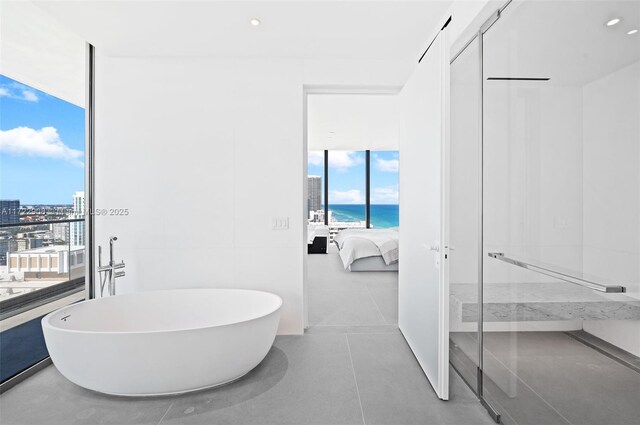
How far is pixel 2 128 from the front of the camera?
222cm

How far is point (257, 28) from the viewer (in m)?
2.45

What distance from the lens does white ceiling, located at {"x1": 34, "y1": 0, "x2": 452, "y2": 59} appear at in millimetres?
2186

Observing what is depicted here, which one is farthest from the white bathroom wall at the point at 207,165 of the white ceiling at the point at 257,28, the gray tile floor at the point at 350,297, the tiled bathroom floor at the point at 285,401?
the tiled bathroom floor at the point at 285,401

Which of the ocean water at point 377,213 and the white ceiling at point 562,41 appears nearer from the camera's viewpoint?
the white ceiling at point 562,41

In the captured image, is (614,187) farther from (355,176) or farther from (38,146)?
(355,176)

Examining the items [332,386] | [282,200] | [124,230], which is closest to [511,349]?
[332,386]

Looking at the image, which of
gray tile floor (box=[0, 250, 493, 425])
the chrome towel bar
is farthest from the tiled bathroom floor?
the chrome towel bar

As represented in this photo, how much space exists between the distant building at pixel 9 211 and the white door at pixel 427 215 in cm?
273

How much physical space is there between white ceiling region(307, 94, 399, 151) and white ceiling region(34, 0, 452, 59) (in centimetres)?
162

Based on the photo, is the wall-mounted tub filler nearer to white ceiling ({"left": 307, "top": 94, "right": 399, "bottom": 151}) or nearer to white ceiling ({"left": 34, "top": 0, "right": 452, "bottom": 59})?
white ceiling ({"left": 34, "top": 0, "right": 452, "bottom": 59})

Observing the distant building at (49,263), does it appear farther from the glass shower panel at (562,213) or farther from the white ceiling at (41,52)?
the glass shower panel at (562,213)

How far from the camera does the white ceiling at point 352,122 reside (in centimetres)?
469

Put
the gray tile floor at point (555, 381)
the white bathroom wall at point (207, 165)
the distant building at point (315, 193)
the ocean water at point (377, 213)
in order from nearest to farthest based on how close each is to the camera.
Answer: the gray tile floor at point (555, 381)
the white bathroom wall at point (207, 165)
the distant building at point (315, 193)
the ocean water at point (377, 213)

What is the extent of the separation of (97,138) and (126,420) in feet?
7.32
